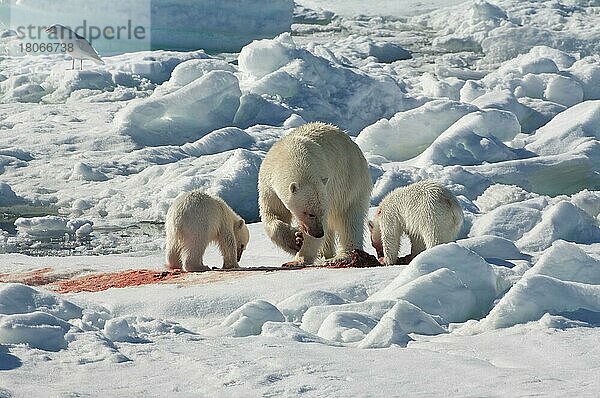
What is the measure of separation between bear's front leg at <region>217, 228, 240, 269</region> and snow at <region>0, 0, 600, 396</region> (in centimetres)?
62

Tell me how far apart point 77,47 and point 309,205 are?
34.4 feet

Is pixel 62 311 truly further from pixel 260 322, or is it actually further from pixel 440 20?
pixel 440 20

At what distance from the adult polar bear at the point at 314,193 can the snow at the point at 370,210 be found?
1.76ft

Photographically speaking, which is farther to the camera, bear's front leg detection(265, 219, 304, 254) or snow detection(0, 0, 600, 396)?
bear's front leg detection(265, 219, 304, 254)

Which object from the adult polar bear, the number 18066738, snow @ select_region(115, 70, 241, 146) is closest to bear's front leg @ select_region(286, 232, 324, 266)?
the adult polar bear

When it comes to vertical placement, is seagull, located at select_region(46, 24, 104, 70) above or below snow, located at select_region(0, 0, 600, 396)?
above

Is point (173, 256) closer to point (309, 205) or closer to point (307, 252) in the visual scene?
point (307, 252)

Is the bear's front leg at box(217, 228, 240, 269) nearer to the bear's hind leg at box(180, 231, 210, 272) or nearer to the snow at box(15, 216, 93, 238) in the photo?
the bear's hind leg at box(180, 231, 210, 272)

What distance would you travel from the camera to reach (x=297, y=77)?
1430 cm

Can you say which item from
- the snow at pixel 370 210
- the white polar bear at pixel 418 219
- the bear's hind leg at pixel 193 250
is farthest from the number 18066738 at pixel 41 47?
the white polar bear at pixel 418 219

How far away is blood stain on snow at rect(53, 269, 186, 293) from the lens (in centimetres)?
618

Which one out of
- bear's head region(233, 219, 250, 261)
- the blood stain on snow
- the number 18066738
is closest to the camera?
the blood stain on snow

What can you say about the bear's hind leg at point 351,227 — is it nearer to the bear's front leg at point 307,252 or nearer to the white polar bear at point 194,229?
the bear's front leg at point 307,252

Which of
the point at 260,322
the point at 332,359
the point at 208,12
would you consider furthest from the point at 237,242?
the point at 208,12
